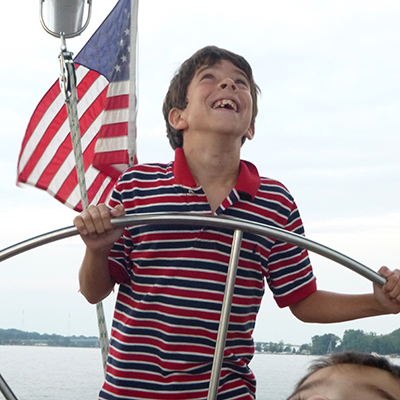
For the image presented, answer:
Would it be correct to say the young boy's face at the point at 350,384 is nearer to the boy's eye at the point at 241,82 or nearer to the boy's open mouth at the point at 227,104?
the boy's open mouth at the point at 227,104

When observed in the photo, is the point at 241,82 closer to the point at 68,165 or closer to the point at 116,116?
the point at 116,116

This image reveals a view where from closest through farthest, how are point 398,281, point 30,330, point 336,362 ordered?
point 336,362
point 398,281
point 30,330

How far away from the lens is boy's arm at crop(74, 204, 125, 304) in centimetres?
116

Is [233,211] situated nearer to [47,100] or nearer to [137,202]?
[137,202]

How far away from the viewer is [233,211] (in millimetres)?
1521

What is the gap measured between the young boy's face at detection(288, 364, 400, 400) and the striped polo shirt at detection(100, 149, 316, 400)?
0.72 metres

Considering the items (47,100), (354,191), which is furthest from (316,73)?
(47,100)

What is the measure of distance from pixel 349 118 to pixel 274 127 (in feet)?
13.4

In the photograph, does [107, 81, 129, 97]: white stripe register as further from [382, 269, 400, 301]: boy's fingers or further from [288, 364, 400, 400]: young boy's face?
[288, 364, 400, 400]: young boy's face

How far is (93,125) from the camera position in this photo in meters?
3.69

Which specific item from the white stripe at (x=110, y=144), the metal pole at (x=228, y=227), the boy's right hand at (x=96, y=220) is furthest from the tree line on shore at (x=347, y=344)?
the white stripe at (x=110, y=144)

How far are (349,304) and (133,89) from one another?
83.6 inches

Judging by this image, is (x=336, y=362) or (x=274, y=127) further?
(x=274, y=127)

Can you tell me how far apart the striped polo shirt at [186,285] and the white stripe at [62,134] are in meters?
2.18
